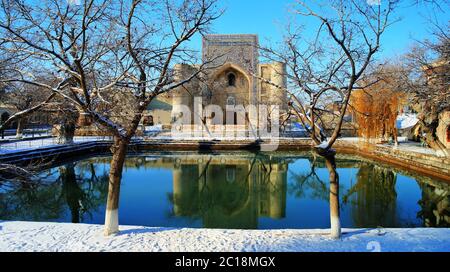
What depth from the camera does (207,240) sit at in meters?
4.32

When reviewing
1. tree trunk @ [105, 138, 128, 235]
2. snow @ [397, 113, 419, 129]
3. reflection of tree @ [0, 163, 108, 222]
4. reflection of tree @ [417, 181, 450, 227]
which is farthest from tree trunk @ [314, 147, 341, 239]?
snow @ [397, 113, 419, 129]

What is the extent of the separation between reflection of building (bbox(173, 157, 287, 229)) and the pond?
0.03m

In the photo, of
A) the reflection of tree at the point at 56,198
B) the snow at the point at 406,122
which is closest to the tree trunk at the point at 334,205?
the reflection of tree at the point at 56,198

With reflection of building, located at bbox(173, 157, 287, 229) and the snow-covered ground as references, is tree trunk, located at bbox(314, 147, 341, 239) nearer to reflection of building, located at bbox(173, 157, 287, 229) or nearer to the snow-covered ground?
the snow-covered ground

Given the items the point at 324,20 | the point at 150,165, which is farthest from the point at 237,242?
the point at 150,165

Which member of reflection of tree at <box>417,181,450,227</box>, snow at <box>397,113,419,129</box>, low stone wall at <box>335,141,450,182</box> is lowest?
reflection of tree at <box>417,181,450,227</box>

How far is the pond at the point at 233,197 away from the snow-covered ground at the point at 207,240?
80cm

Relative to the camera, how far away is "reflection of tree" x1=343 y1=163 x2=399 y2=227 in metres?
7.20

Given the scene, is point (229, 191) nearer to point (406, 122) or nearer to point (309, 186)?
point (309, 186)

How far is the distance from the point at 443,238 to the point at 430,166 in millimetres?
8936

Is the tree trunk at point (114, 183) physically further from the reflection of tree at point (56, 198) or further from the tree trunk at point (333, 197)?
the tree trunk at point (333, 197)

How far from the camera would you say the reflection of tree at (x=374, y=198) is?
23.6 ft

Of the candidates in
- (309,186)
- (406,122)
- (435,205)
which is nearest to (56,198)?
(309,186)

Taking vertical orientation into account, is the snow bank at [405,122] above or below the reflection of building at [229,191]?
above
